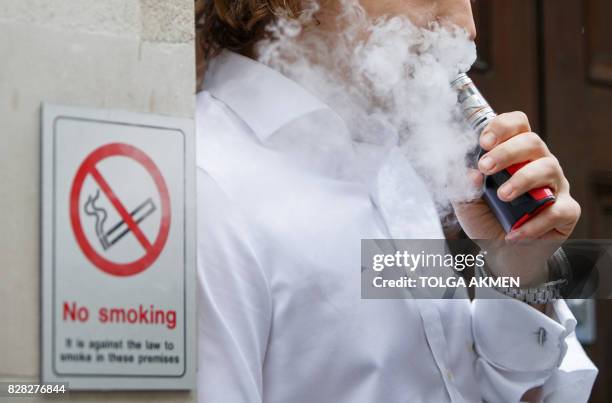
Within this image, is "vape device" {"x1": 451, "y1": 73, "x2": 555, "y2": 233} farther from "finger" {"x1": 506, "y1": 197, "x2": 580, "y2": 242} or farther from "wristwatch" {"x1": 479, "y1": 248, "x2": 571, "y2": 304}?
"wristwatch" {"x1": 479, "y1": 248, "x2": 571, "y2": 304}

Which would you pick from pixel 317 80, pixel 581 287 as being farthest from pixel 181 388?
pixel 581 287

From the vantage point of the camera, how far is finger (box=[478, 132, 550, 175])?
4.71ft

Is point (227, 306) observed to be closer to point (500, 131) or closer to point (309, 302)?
point (309, 302)

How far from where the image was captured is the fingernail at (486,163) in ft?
4.71

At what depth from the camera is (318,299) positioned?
143cm

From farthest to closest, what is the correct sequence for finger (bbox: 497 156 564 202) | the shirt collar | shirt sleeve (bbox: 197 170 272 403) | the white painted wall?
the shirt collar
finger (bbox: 497 156 564 202)
shirt sleeve (bbox: 197 170 272 403)
the white painted wall

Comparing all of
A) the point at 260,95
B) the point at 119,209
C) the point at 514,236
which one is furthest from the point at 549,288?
the point at 119,209

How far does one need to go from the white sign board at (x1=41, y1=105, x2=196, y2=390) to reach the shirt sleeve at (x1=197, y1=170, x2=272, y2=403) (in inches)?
6.3

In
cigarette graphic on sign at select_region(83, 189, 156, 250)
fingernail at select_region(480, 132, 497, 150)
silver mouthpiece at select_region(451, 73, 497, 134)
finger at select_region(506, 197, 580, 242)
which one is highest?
silver mouthpiece at select_region(451, 73, 497, 134)

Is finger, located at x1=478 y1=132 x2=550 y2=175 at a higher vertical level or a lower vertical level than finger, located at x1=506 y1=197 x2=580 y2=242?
higher

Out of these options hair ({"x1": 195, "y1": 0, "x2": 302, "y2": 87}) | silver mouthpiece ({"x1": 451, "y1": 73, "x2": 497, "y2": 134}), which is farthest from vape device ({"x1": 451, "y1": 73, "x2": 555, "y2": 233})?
hair ({"x1": 195, "y1": 0, "x2": 302, "y2": 87})

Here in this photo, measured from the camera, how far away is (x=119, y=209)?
1.12m

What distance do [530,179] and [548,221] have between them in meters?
0.07

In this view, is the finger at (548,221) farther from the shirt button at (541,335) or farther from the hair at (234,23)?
the hair at (234,23)
